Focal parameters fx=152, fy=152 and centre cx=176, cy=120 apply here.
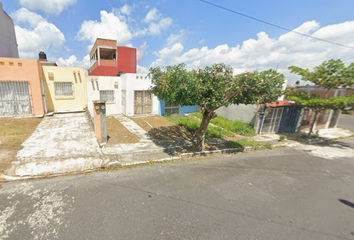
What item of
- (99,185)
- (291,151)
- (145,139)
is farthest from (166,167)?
(291,151)

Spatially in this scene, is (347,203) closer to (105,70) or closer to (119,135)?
(119,135)

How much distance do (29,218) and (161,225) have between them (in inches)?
106

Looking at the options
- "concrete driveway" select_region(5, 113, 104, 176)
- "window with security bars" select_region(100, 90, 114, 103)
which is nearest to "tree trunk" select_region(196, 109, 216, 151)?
"concrete driveway" select_region(5, 113, 104, 176)

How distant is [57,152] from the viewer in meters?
5.86

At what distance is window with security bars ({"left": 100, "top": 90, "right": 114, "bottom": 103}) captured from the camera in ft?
40.6

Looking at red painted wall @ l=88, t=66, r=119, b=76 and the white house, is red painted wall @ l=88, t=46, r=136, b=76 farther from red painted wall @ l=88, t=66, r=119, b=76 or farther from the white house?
the white house

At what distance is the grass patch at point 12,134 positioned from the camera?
5.26 metres

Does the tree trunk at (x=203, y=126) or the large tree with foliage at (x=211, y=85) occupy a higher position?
the large tree with foliage at (x=211, y=85)

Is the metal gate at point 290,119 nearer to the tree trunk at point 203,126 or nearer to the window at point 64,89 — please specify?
the tree trunk at point 203,126

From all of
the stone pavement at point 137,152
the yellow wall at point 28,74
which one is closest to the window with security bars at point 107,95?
the yellow wall at point 28,74

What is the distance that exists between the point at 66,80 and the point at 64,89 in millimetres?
718

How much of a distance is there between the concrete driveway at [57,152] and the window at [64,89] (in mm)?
3726

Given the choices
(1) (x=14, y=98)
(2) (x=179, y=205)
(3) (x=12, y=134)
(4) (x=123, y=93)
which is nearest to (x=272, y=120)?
(2) (x=179, y=205)

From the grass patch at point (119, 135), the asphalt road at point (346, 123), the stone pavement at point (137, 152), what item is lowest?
the stone pavement at point (137, 152)
